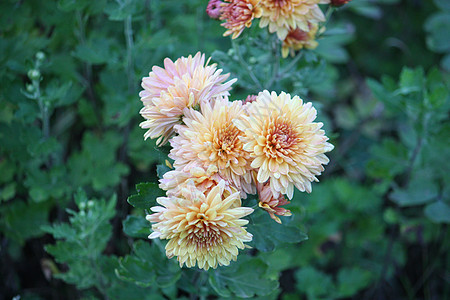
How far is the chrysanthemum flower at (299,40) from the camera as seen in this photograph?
154 cm

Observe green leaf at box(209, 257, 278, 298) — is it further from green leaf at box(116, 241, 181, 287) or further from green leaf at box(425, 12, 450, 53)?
green leaf at box(425, 12, 450, 53)

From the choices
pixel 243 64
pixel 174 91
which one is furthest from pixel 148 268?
pixel 243 64

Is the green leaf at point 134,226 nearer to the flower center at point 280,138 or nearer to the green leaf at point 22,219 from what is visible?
the flower center at point 280,138

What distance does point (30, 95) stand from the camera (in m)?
1.85

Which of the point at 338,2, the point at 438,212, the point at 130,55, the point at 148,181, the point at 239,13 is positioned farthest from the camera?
the point at 148,181

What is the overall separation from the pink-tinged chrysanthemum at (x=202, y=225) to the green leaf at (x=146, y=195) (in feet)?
0.56

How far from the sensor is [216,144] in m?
1.12

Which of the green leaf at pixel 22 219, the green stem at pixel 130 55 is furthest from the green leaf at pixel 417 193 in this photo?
the green leaf at pixel 22 219

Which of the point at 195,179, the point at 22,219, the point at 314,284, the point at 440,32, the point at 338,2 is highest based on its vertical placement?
the point at 338,2

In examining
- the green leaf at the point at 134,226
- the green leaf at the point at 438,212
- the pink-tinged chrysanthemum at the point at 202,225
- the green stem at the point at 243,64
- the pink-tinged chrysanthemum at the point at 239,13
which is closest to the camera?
the pink-tinged chrysanthemum at the point at 202,225

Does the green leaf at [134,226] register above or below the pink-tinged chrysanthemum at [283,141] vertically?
below

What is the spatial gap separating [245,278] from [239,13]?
955 mm

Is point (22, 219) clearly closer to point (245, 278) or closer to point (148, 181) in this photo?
point (148, 181)

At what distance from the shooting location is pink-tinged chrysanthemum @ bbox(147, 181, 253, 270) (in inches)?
41.2
